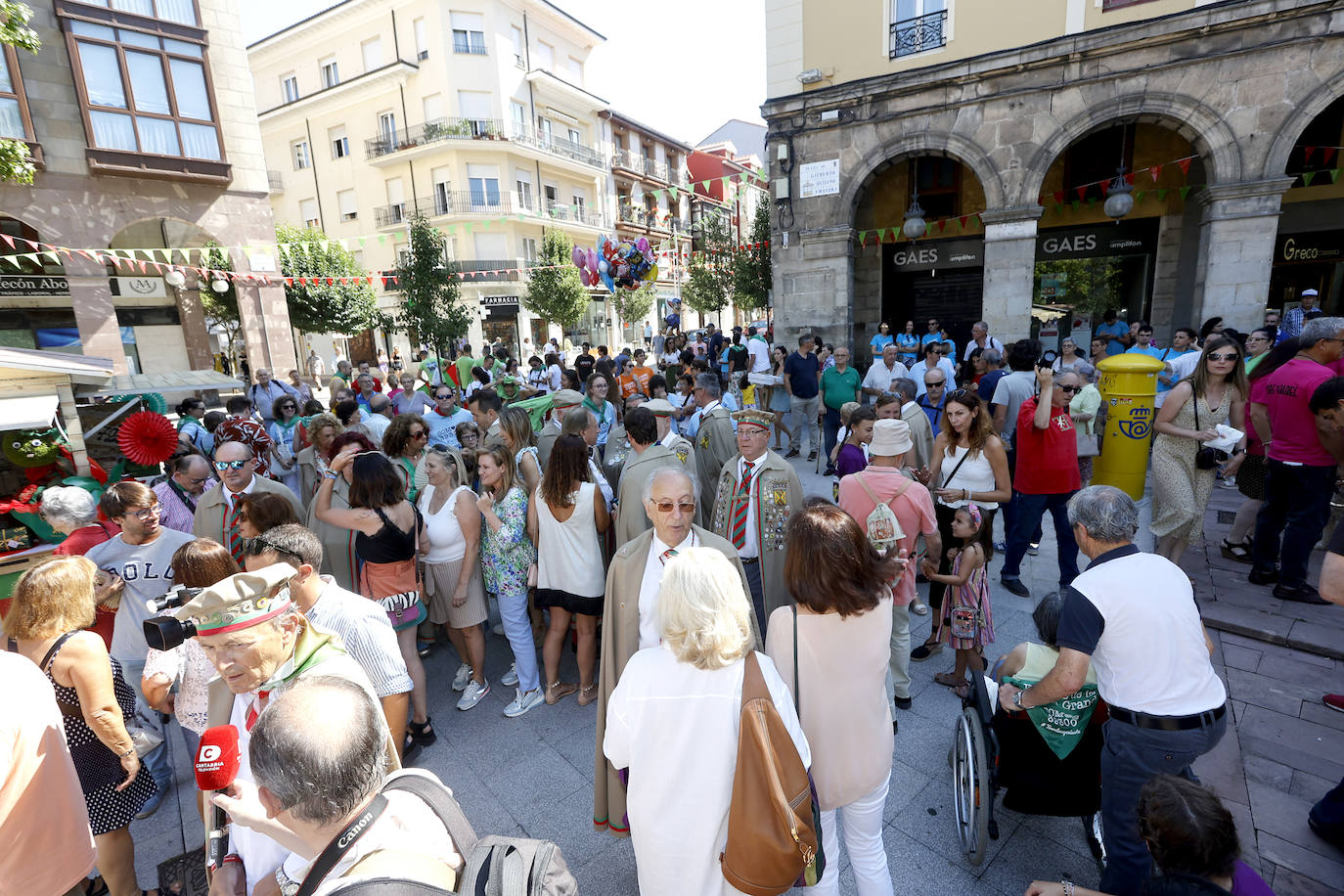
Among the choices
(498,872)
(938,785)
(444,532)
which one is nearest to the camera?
(498,872)

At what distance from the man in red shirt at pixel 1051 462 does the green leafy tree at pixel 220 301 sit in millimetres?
15598

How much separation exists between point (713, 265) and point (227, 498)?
21.8m

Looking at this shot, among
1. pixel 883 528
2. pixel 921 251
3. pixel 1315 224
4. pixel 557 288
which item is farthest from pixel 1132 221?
Result: pixel 557 288

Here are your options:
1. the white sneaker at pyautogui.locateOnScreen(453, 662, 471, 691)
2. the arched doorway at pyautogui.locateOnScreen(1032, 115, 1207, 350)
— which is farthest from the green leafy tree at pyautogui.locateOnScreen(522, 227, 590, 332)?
the white sneaker at pyautogui.locateOnScreen(453, 662, 471, 691)

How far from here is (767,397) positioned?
9984mm

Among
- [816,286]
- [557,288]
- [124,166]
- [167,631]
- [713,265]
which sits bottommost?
[167,631]

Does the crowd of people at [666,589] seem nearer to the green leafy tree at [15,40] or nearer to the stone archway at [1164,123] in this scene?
the green leafy tree at [15,40]

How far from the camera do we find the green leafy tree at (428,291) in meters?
17.1

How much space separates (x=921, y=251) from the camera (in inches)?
521

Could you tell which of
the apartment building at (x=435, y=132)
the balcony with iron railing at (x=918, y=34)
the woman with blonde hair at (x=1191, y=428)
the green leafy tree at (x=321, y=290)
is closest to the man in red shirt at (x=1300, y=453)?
the woman with blonde hair at (x=1191, y=428)

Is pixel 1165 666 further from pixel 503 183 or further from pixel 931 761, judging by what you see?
pixel 503 183

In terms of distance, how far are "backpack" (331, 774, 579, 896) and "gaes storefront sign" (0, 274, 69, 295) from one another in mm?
20015

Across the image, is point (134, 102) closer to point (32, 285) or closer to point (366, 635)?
point (32, 285)

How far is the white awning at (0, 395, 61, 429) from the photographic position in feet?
14.5
